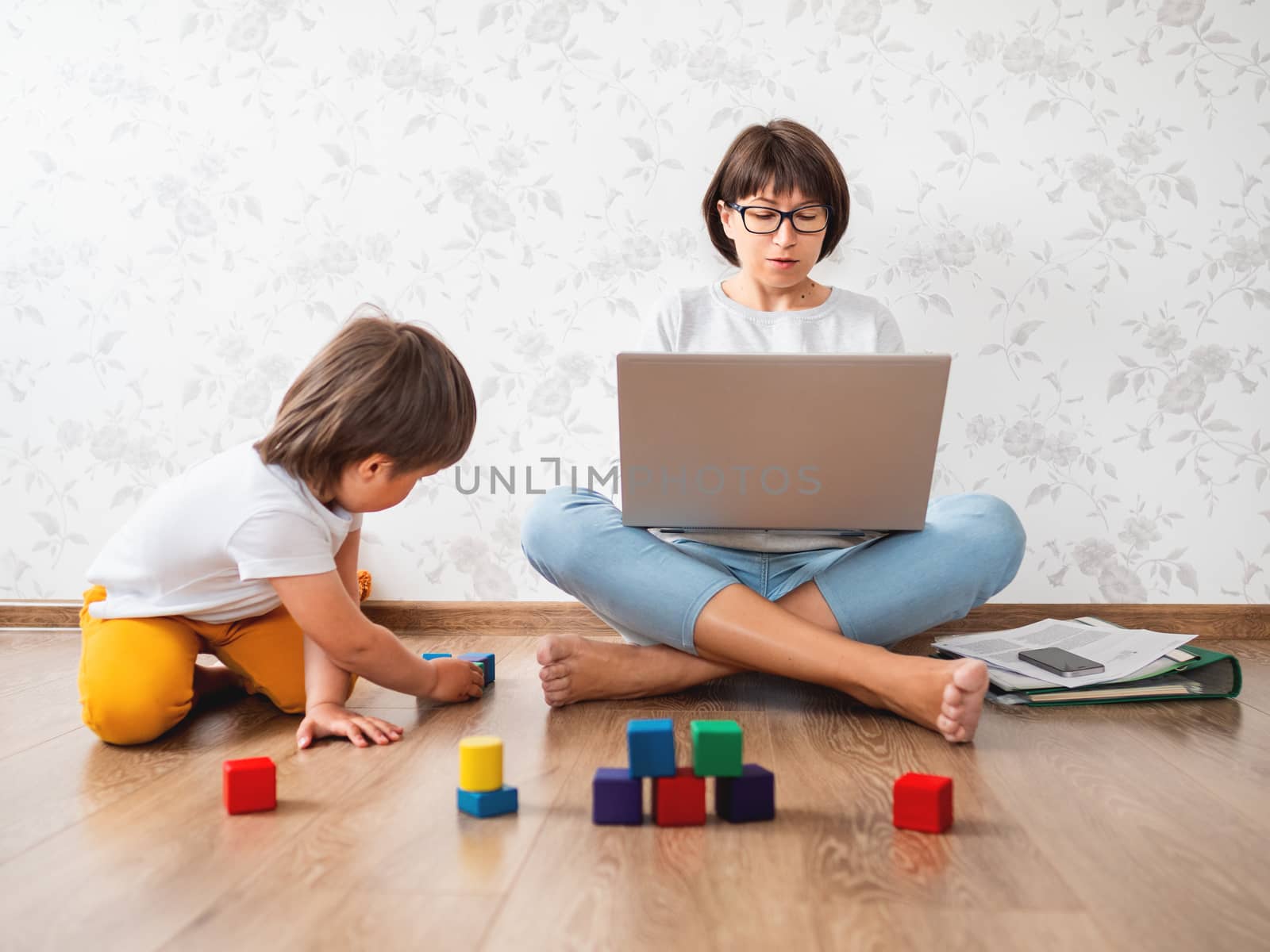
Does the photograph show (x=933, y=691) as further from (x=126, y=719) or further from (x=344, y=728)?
(x=126, y=719)

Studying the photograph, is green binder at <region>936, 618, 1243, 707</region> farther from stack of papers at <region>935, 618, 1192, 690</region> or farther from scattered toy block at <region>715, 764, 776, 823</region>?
scattered toy block at <region>715, 764, 776, 823</region>

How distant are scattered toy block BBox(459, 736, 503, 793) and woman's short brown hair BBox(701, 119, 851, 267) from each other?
1.12 meters

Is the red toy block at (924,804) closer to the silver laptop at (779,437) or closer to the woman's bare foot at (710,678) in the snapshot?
the woman's bare foot at (710,678)

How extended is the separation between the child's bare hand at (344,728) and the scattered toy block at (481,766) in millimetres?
311

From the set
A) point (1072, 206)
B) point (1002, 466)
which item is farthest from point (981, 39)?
point (1002, 466)

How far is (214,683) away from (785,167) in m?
1.26

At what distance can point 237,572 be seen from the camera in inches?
57.0

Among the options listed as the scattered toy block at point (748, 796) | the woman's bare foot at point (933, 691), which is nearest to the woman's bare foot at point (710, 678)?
the woman's bare foot at point (933, 691)

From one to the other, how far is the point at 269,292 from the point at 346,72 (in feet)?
1.67

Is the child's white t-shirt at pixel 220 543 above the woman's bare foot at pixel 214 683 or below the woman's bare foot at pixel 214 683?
above

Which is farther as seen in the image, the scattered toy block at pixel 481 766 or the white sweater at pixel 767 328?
the white sweater at pixel 767 328

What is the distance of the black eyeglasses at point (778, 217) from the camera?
1774 millimetres

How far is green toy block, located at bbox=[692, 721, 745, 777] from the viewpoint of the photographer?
98 centimetres

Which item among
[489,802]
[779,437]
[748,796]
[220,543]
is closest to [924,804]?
[748,796]
